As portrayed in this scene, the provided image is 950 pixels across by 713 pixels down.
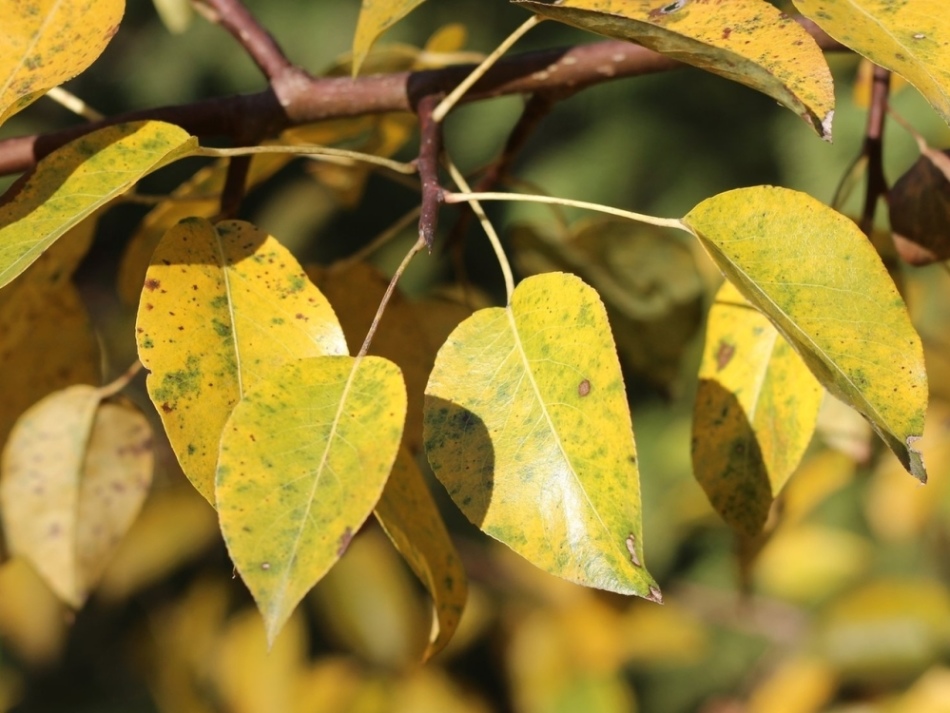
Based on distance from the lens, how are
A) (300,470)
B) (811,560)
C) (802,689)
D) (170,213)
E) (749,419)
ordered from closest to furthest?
1. (300,470)
2. (749,419)
3. (170,213)
4. (802,689)
5. (811,560)

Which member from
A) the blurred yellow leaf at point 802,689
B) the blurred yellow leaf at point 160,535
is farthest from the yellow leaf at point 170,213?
the blurred yellow leaf at point 802,689

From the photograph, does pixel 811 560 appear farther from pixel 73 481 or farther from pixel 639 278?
pixel 73 481

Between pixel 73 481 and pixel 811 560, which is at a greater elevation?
pixel 73 481

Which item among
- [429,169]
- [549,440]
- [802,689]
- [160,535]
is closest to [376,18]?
[429,169]

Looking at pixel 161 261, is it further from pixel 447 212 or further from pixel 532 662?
pixel 447 212

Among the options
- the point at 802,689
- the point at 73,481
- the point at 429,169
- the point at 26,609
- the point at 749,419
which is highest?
the point at 429,169

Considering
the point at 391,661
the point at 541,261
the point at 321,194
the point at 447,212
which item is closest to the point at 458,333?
the point at 541,261

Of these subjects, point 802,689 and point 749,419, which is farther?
point 802,689
